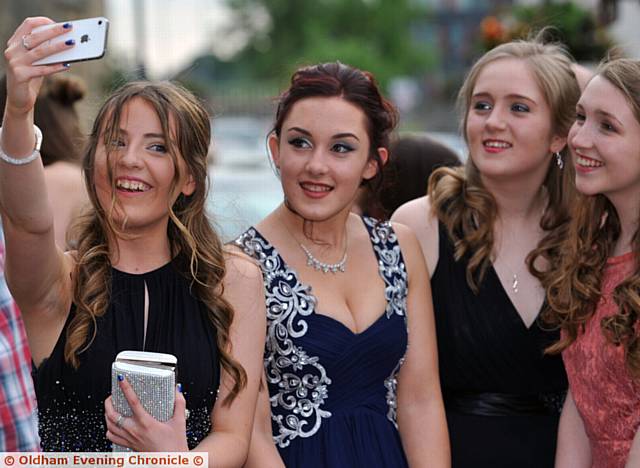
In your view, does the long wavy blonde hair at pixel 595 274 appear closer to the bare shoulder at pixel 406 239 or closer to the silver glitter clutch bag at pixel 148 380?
the bare shoulder at pixel 406 239

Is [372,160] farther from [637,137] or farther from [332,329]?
[637,137]

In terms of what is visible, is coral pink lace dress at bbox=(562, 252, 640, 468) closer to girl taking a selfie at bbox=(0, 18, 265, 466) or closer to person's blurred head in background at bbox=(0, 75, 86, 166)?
girl taking a selfie at bbox=(0, 18, 265, 466)

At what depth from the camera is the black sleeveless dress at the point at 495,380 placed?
12.5 feet

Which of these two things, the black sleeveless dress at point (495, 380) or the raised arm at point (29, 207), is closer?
the raised arm at point (29, 207)

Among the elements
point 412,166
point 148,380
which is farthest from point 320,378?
point 412,166

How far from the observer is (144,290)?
118 inches

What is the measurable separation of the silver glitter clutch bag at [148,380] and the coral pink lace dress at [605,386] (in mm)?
1485

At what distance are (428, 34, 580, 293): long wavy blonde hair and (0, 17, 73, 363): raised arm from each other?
5.75 ft

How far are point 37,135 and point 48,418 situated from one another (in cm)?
86

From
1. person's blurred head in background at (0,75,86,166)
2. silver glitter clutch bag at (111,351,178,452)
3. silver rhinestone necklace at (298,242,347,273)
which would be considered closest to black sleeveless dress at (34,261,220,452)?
silver glitter clutch bag at (111,351,178,452)

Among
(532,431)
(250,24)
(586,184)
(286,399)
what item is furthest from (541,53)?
(250,24)

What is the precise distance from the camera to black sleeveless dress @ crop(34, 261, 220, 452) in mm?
2812

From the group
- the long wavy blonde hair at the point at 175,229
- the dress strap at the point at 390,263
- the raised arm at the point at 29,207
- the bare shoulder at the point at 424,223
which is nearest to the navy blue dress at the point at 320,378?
the dress strap at the point at 390,263

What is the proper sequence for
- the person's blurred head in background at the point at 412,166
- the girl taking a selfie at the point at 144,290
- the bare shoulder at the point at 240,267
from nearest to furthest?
the girl taking a selfie at the point at 144,290 → the bare shoulder at the point at 240,267 → the person's blurred head in background at the point at 412,166
